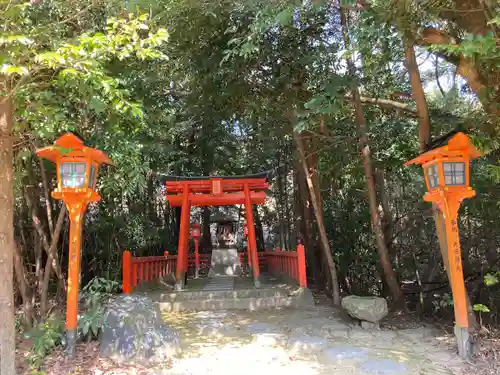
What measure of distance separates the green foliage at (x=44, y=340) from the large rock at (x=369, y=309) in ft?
13.0

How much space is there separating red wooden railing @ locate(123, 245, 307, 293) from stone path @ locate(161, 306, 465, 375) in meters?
1.58

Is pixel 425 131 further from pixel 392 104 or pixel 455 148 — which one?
→ pixel 392 104

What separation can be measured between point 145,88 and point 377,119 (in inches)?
195

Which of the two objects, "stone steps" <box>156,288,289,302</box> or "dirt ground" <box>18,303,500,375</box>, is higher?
"stone steps" <box>156,288,289,302</box>

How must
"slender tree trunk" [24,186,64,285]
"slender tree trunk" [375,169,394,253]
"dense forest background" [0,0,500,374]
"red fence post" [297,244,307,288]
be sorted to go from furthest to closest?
"slender tree trunk" [375,169,394,253] < "red fence post" [297,244,307,288] < "slender tree trunk" [24,186,64,285] < "dense forest background" [0,0,500,374]

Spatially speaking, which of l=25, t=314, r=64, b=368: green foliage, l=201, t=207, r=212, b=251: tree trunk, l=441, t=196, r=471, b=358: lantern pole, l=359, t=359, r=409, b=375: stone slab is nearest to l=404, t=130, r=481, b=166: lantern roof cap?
l=441, t=196, r=471, b=358: lantern pole

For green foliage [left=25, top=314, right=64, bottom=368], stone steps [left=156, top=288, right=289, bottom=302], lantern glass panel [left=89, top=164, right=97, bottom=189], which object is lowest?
stone steps [left=156, top=288, right=289, bottom=302]

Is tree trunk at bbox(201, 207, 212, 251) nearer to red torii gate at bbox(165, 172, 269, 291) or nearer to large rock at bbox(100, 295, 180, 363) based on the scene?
red torii gate at bbox(165, 172, 269, 291)

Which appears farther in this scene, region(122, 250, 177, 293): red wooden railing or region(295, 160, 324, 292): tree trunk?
region(295, 160, 324, 292): tree trunk

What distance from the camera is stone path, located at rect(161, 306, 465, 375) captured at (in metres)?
4.43

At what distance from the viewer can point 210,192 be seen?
34.1 feet

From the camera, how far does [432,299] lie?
905cm

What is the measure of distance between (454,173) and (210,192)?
6645 millimetres

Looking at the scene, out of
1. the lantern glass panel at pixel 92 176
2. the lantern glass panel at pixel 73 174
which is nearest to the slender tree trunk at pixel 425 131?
the lantern glass panel at pixel 92 176
